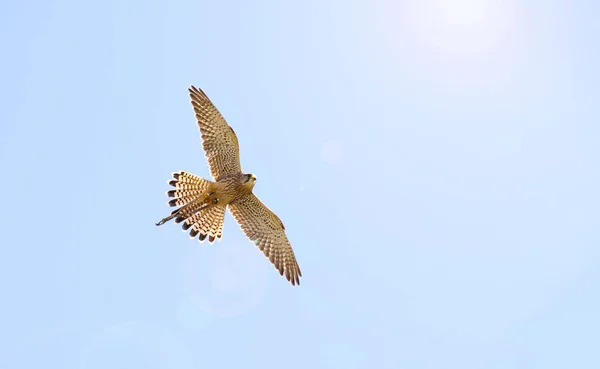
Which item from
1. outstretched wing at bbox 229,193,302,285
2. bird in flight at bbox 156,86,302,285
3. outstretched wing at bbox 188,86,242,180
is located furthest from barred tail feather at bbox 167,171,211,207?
outstretched wing at bbox 229,193,302,285

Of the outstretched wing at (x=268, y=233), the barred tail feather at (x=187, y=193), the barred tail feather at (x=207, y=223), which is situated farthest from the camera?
the outstretched wing at (x=268, y=233)

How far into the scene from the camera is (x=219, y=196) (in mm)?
15609

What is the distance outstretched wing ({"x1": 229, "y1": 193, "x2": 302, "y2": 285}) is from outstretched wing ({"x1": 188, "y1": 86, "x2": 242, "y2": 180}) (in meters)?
0.97

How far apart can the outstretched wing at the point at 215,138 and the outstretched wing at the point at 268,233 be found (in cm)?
97

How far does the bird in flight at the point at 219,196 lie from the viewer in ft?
50.4

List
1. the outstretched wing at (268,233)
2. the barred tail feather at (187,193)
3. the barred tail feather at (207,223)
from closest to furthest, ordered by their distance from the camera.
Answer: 1. the barred tail feather at (187,193)
2. the barred tail feather at (207,223)
3. the outstretched wing at (268,233)

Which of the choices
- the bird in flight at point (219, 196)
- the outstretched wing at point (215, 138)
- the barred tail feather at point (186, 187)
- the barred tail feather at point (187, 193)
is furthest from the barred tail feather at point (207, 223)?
the outstretched wing at point (215, 138)

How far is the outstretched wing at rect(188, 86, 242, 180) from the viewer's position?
15.5m

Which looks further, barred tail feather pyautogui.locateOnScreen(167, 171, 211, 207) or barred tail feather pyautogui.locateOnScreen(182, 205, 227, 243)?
barred tail feather pyautogui.locateOnScreen(182, 205, 227, 243)

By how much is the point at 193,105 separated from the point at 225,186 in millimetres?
2093

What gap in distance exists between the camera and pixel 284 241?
642 inches

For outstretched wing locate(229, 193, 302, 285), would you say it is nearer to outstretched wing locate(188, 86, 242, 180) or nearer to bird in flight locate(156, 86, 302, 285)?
bird in flight locate(156, 86, 302, 285)

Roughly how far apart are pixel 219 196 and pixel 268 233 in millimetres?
1691

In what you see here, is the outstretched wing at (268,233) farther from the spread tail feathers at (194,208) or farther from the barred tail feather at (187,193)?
the barred tail feather at (187,193)
